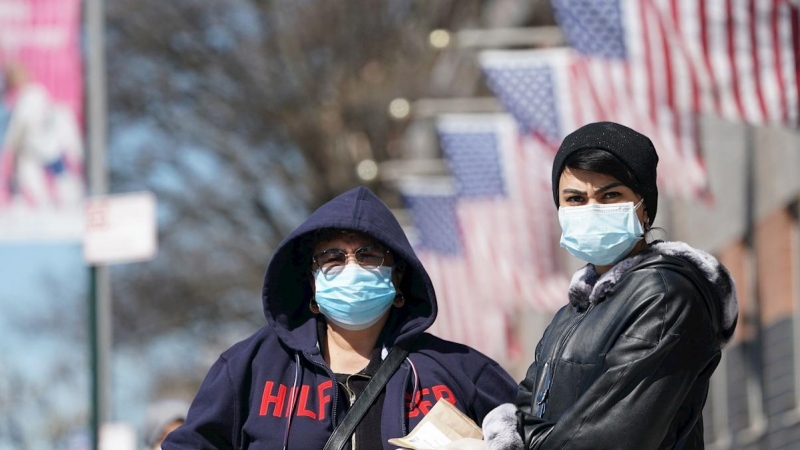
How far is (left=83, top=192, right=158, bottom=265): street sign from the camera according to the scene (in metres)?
10.9

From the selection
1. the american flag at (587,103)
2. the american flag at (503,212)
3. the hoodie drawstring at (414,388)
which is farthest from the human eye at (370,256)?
the american flag at (503,212)

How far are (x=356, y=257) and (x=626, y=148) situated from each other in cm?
124

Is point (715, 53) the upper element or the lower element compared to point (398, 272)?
upper

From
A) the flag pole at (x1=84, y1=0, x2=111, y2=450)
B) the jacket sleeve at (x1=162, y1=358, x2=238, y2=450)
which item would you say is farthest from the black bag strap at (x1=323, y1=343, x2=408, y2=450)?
the flag pole at (x1=84, y1=0, x2=111, y2=450)

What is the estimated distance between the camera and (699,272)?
4.98 metres

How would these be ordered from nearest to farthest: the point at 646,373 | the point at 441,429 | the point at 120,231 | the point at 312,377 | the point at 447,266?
1. the point at 646,373
2. the point at 441,429
3. the point at 312,377
4. the point at 120,231
5. the point at 447,266

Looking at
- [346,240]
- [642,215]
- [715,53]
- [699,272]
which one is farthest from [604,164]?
[715,53]

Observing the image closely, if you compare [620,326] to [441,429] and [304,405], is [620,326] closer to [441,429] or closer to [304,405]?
[441,429]

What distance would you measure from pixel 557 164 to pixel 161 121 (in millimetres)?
25066

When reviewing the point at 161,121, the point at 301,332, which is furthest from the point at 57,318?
the point at 301,332

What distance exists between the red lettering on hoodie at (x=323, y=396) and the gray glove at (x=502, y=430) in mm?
762

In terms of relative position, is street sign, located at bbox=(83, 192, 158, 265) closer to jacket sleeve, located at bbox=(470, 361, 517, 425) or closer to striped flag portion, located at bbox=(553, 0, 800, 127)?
striped flag portion, located at bbox=(553, 0, 800, 127)

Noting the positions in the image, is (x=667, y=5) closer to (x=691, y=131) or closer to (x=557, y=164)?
(x=691, y=131)

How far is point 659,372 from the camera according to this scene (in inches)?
189
